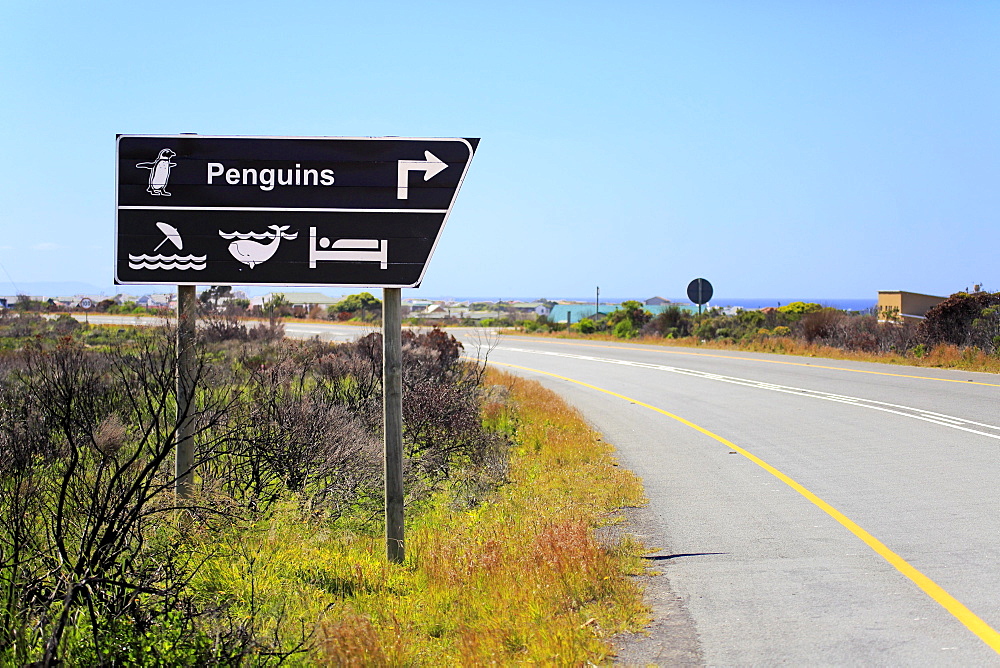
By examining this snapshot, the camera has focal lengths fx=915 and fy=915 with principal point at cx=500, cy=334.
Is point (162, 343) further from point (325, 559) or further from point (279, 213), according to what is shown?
point (325, 559)

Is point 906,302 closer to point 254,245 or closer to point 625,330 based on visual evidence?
point 625,330

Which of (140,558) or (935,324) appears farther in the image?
(935,324)

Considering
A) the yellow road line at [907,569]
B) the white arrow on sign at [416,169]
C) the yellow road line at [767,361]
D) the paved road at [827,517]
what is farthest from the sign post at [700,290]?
the white arrow on sign at [416,169]

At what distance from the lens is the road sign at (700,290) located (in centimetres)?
4803

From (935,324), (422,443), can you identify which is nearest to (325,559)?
(422,443)

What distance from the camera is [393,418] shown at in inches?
267

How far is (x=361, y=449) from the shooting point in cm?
956

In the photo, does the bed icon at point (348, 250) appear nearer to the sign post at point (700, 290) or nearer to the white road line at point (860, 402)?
the white road line at point (860, 402)

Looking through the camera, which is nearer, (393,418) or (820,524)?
(393,418)

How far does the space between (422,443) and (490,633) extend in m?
6.45

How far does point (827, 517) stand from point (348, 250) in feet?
15.7

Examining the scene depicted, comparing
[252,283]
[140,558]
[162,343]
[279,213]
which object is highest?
[279,213]

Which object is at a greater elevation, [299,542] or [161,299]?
[161,299]

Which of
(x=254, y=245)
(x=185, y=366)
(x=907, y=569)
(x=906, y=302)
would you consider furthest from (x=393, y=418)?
(x=906, y=302)
